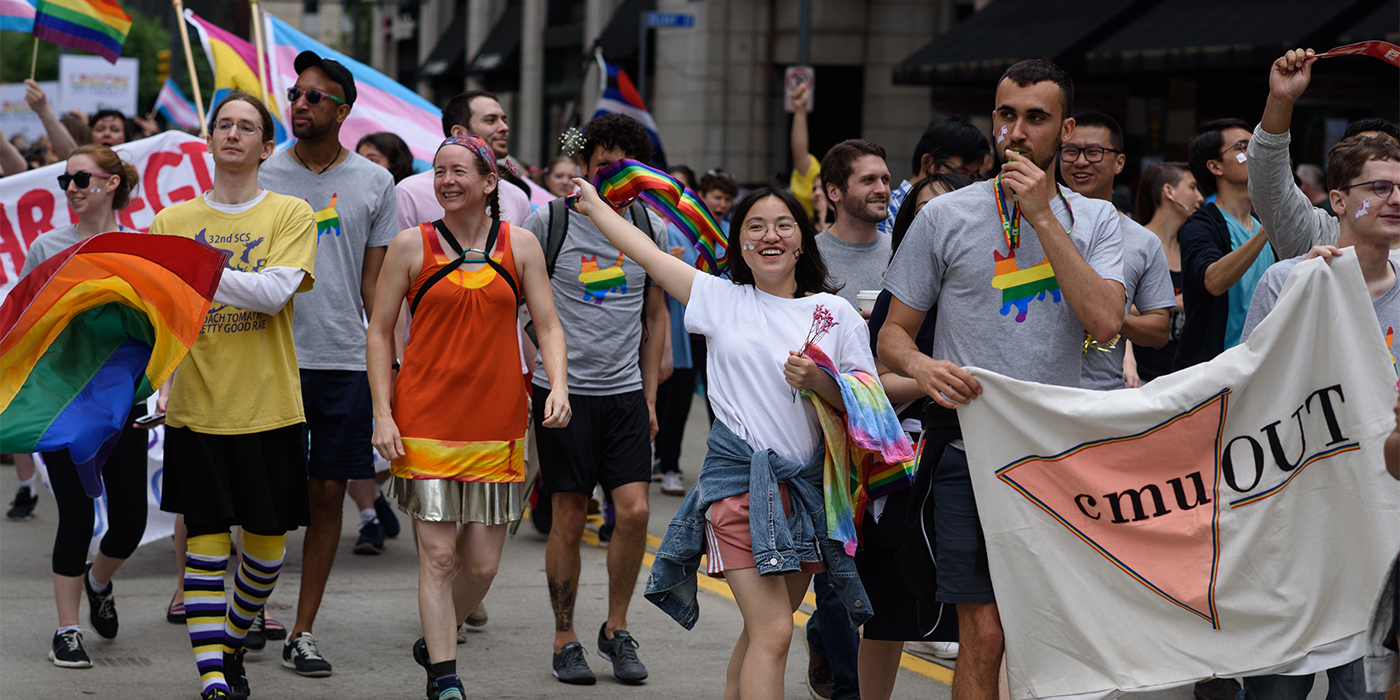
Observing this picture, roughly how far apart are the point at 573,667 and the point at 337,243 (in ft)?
6.39

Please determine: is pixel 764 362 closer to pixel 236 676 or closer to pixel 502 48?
pixel 236 676

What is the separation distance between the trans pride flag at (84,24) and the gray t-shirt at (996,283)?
7134mm

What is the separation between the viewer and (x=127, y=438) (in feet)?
19.6

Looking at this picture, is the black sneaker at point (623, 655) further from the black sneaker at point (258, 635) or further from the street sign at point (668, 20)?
the street sign at point (668, 20)

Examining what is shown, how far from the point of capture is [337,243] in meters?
5.95

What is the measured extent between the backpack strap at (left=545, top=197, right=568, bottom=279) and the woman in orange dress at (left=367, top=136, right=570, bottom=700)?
0.73 meters

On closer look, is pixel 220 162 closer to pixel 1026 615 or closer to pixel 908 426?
pixel 908 426

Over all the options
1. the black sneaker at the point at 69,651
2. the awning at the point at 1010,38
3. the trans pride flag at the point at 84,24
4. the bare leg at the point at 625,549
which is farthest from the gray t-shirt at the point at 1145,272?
the awning at the point at 1010,38

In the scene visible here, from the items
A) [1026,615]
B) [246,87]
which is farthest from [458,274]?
[246,87]

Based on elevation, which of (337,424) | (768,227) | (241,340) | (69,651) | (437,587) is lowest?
(69,651)

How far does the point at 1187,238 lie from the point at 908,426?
1.66m

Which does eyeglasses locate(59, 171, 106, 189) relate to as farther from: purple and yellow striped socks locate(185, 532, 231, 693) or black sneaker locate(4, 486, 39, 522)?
black sneaker locate(4, 486, 39, 522)

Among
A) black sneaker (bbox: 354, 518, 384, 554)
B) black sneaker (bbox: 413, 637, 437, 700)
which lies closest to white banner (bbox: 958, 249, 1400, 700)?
black sneaker (bbox: 413, 637, 437, 700)

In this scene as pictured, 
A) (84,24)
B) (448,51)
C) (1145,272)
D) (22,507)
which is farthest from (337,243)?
(448,51)
